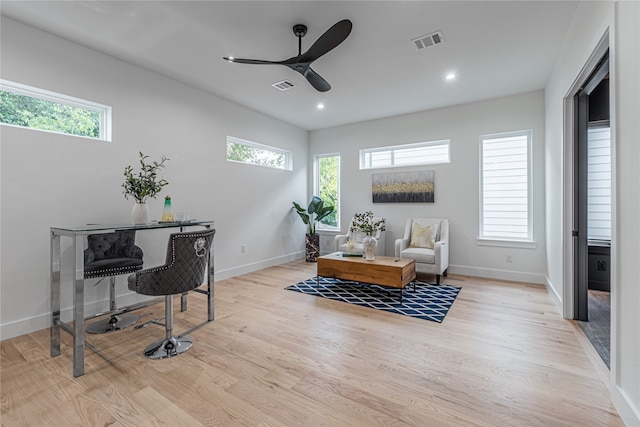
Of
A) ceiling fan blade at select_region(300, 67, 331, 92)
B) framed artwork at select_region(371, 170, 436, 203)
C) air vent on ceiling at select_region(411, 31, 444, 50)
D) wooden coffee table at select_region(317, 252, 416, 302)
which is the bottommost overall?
wooden coffee table at select_region(317, 252, 416, 302)

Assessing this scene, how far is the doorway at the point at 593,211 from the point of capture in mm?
2549

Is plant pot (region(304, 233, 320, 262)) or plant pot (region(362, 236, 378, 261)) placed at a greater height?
plant pot (region(362, 236, 378, 261))

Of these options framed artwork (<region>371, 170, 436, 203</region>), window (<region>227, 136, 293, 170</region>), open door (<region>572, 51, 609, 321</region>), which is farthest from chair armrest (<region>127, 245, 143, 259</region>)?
open door (<region>572, 51, 609, 321</region>)

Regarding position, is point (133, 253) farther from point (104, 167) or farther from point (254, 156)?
point (254, 156)

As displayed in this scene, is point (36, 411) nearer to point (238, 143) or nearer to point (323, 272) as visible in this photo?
point (323, 272)

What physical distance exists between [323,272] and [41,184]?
3160 millimetres

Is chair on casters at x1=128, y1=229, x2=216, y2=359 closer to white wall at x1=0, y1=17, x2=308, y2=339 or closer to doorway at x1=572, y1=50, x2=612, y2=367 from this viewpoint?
white wall at x1=0, y1=17, x2=308, y2=339

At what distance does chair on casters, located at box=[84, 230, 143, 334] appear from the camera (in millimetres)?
2525

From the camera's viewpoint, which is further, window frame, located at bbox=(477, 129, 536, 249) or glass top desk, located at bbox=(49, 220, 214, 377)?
window frame, located at bbox=(477, 129, 536, 249)

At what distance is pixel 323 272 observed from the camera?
12.8 feet

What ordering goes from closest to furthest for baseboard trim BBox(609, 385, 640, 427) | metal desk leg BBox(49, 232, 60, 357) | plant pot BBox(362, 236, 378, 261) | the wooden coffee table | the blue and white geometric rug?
baseboard trim BBox(609, 385, 640, 427) < metal desk leg BBox(49, 232, 60, 357) < the blue and white geometric rug < the wooden coffee table < plant pot BBox(362, 236, 378, 261)

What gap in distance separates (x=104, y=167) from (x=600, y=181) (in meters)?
6.02

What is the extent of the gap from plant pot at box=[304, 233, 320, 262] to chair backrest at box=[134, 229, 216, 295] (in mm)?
3663

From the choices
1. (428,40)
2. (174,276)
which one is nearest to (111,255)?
(174,276)
